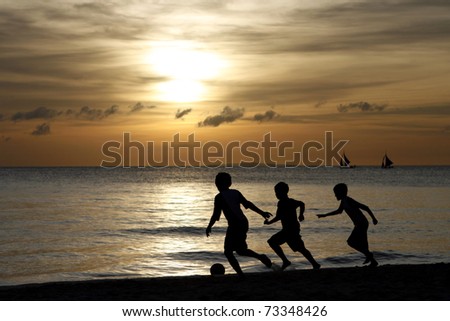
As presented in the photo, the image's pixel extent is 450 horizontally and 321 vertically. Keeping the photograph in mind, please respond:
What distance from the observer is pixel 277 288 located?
10109 mm

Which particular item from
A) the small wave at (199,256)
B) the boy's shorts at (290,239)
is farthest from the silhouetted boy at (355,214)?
the small wave at (199,256)

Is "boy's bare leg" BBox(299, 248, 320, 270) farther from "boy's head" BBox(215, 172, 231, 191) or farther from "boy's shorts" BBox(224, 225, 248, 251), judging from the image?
"boy's head" BBox(215, 172, 231, 191)

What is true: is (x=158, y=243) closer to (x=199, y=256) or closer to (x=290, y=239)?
(x=199, y=256)

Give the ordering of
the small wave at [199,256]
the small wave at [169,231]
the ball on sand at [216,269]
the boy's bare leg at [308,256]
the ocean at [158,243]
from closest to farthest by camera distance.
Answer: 1. the boy's bare leg at [308,256]
2. the ball on sand at [216,269]
3. the ocean at [158,243]
4. the small wave at [199,256]
5. the small wave at [169,231]

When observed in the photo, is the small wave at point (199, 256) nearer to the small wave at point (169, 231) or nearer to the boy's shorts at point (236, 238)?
the small wave at point (169, 231)

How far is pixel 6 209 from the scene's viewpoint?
44438mm

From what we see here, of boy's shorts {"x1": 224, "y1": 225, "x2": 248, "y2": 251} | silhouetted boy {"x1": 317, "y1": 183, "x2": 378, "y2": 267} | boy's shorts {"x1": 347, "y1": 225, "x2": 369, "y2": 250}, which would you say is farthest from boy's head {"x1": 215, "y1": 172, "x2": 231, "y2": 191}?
boy's shorts {"x1": 347, "y1": 225, "x2": 369, "y2": 250}

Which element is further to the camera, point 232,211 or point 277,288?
point 232,211

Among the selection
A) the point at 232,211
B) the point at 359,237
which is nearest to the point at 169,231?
the point at 359,237

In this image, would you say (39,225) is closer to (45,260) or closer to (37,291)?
(45,260)

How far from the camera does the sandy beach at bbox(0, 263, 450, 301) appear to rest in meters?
9.34

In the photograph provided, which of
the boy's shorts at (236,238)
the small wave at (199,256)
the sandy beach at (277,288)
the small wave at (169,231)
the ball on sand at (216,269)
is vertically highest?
the boy's shorts at (236,238)

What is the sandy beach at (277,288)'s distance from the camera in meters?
9.34
